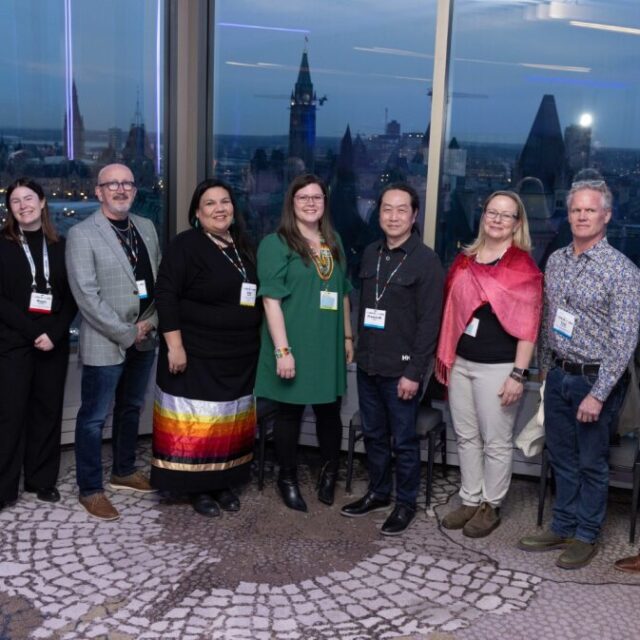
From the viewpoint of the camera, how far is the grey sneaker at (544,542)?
11.4ft

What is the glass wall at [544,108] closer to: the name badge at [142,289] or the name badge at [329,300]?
the name badge at [329,300]

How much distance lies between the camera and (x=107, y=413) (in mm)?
3773

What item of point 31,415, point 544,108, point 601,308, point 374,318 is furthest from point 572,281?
point 31,415

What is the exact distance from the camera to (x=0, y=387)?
3.63 m

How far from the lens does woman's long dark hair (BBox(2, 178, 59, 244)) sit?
352 cm

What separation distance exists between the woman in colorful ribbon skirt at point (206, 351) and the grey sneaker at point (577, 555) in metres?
1.49

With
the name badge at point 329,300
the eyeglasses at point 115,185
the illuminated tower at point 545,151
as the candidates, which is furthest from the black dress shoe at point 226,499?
the illuminated tower at point 545,151

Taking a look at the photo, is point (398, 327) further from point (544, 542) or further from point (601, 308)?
point (544, 542)

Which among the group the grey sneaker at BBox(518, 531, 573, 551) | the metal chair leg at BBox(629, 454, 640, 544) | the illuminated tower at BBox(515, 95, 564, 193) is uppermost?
the illuminated tower at BBox(515, 95, 564, 193)

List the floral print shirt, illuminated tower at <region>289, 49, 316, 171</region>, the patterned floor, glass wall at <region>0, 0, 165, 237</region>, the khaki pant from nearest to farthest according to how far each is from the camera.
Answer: the patterned floor < the floral print shirt < the khaki pant < glass wall at <region>0, 0, 165, 237</region> < illuminated tower at <region>289, 49, 316, 171</region>

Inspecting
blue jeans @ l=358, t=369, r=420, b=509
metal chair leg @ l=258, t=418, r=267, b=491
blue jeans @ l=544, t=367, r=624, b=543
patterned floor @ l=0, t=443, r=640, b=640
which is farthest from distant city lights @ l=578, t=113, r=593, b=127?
metal chair leg @ l=258, t=418, r=267, b=491

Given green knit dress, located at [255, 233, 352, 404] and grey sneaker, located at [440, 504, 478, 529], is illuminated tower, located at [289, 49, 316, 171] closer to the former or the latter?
green knit dress, located at [255, 233, 352, 404]

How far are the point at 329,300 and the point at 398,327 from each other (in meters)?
0.34

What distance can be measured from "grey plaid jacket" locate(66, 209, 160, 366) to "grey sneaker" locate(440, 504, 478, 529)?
163cm
